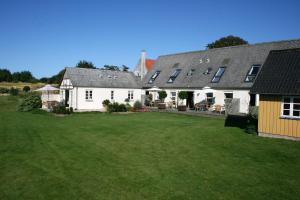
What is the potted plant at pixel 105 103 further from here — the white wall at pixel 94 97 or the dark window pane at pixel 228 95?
the dark window pane at pixel 228 95

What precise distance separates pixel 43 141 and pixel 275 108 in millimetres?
12442

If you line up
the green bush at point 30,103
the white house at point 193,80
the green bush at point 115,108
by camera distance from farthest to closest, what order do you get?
the green bush at point 30,103, the green bush at point 115,108, the white house at point 193,80

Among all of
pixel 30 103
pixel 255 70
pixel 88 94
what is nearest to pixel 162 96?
pixel 88 94

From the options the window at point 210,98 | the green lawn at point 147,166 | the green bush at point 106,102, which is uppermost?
the window at point 210,98

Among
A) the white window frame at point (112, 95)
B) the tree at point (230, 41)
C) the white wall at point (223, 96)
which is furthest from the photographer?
the tree at point (230, 41)

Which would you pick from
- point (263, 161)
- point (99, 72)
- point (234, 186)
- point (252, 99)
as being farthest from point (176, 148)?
point (99, 72)

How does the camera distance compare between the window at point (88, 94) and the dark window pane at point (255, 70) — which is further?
the window at point (88, 94)

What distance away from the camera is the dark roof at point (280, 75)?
586 inches

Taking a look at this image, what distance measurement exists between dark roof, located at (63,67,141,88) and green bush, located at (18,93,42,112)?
447 cm

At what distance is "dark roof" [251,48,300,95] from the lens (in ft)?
48.8

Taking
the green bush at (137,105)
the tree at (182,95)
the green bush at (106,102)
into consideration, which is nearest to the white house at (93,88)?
the green bush at (106,102)

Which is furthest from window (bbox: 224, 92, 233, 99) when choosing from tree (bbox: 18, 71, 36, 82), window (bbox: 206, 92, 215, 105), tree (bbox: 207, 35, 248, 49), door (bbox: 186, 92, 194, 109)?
tree (bbox: 18, 71, 36, 82)

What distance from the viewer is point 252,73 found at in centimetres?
2859

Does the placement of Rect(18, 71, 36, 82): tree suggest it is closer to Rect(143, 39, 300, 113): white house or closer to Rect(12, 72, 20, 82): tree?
Rect(12, 72, 20, 82): tree
